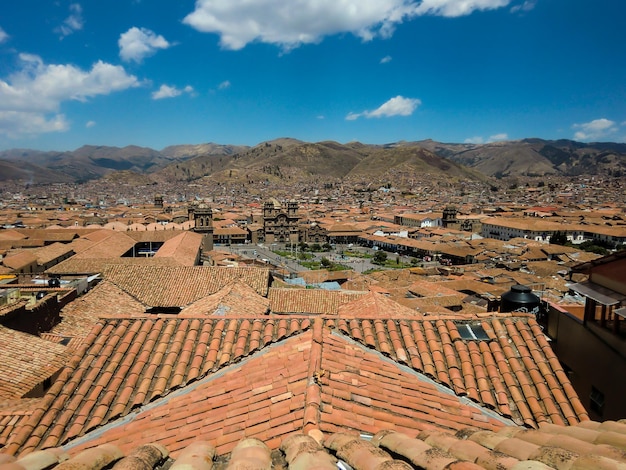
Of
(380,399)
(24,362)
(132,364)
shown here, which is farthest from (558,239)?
(132,364)

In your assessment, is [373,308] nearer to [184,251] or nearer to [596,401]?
[596,401]

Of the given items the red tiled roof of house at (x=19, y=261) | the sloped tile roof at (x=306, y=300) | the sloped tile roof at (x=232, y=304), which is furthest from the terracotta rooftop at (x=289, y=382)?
the red tiled roof of house at (x=19, y=261)

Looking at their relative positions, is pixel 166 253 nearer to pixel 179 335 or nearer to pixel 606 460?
pixel 179 335

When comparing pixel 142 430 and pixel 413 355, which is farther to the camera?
pixel 413 355

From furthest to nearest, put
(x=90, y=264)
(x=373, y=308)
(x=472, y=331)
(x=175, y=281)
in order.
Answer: (x=90, y=264) → (x=175, y=281) → (x=373, y=308) → (x=472, y=331)

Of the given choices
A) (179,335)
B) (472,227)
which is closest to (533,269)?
(179,335)

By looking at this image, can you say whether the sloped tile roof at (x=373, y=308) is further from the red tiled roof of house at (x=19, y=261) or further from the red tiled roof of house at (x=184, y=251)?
the red tiled roof of house at (x=19, y=261)
